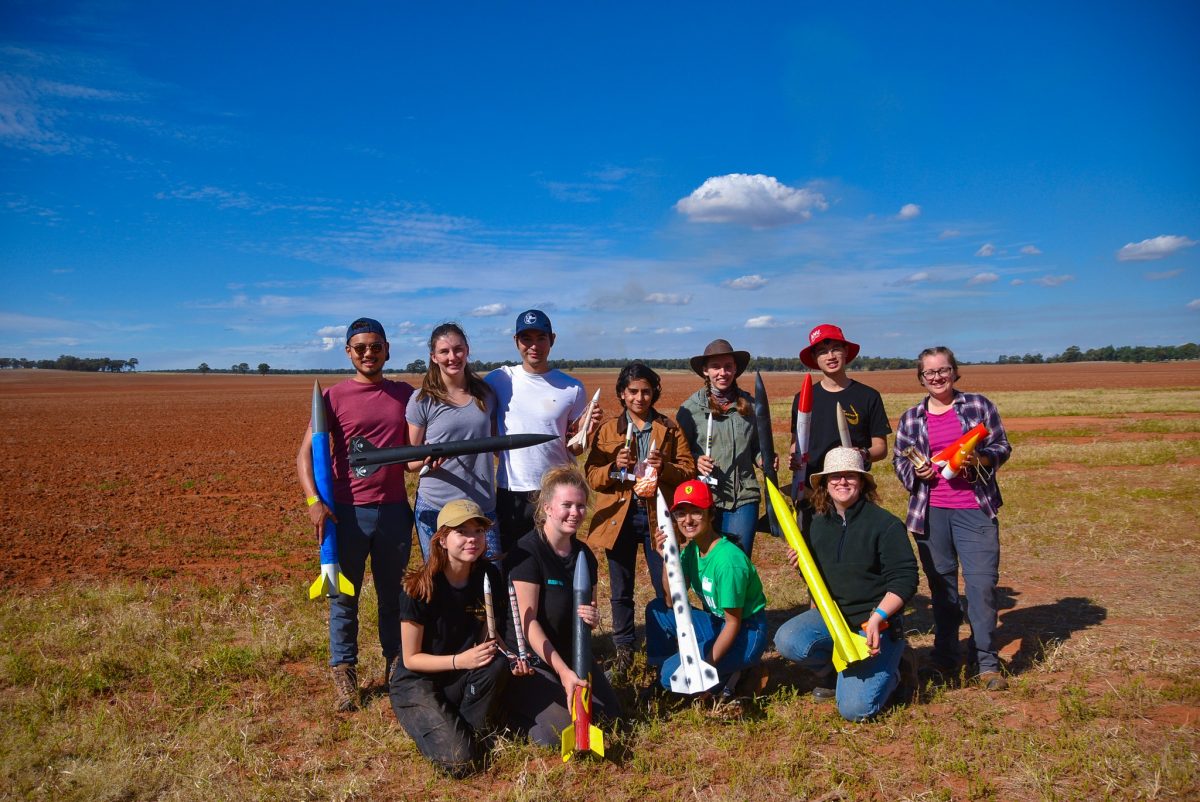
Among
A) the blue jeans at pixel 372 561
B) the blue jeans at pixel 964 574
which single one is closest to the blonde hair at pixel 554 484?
the blue jeans at pixel 372 561

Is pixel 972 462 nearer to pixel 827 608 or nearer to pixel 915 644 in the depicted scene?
pixel 827 608

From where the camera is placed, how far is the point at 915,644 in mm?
5793

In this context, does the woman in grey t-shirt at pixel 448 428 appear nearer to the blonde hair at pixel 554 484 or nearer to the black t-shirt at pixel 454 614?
the black t-shirt at pixel 454 614

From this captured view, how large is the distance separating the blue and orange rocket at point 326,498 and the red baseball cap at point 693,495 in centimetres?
233

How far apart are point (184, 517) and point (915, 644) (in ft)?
40.6

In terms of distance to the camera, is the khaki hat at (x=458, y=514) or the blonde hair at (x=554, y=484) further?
the blonde hair at (x=554, y=484)

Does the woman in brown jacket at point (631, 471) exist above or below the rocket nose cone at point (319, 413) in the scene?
below

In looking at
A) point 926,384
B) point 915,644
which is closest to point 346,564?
point 926,384

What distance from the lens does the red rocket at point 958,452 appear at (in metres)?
4.65

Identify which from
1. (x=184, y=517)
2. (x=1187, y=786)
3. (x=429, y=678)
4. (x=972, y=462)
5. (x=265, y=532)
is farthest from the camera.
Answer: (x=184, y=517)

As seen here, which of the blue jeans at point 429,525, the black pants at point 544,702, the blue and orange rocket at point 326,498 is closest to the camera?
Answer: the black pants at point 544,702

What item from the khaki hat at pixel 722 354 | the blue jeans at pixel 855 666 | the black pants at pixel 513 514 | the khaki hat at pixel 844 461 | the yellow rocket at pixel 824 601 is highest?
the khaki hat at pixel 722 354

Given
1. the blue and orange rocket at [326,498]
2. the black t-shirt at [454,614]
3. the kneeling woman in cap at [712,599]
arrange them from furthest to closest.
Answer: the blue and orange rocket at [326,498]
the kneeling woman in cap at [712,599]
the black t-shirt at [454,614]

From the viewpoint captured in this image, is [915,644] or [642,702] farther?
[915,644]
